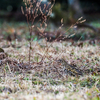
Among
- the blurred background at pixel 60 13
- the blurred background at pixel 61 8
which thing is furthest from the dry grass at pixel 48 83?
the blurred background at pixel 61 8

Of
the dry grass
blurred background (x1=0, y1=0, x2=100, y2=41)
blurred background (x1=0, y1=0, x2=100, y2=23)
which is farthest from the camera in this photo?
blurred background (x1=0, y1=0, x2=100, y2=23)

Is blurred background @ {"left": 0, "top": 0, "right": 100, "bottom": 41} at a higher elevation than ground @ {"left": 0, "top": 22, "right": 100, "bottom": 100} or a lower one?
higher

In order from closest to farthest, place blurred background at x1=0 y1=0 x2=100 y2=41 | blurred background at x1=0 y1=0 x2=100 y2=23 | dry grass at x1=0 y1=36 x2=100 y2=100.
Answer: dry grass at x1=0 y1=36 x2=100 y2=100, blurred background at x1=0 y1=0 x2=100 y2=41, blurred background at x1=0 y1=0 x2=100 y2=23

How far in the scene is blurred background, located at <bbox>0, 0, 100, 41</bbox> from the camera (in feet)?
28.3

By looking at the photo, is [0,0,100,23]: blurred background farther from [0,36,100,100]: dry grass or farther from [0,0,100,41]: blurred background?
[0,36,100,100]: dry grass

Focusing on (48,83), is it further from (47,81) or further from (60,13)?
(60,13)

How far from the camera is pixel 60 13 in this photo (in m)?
8.98

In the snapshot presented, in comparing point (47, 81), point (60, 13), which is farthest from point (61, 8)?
point (47, 81)

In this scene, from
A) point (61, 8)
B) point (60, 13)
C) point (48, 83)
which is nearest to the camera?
point (48, 83)

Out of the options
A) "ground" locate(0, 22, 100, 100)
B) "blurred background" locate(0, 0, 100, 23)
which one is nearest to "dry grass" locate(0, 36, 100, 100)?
"ground" locate(0, 22, 100, 100)

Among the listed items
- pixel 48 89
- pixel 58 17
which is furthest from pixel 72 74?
pixel 58 17

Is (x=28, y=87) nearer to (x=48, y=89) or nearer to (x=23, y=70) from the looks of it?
(x=48, y=89)

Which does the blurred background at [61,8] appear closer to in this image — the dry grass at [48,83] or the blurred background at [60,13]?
the blurred background at [60,13]

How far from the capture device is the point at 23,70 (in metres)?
2.71
